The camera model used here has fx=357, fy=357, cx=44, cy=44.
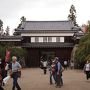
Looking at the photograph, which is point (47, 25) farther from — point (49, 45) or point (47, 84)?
point (47, 84)

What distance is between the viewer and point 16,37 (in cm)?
5847

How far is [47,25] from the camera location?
215 feet

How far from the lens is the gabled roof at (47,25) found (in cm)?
6289

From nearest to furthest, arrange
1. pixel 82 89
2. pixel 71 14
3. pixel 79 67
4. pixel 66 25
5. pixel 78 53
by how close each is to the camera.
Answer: pixel 82 89
pixel 78 53
pixel 79 67
pixel 66 25
pixel 71 14

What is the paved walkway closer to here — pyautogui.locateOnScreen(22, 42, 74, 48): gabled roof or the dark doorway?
pyautogui.locateOnScreen(22, 42, 74, 48): gabled roof

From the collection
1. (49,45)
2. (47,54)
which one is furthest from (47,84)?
(47,54)

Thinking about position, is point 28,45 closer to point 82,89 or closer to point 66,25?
point 66,25

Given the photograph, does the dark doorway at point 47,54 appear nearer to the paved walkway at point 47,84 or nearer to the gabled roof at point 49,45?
the gabled roof at point 49,45

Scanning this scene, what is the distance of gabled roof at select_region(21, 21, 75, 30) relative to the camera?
6289 cm

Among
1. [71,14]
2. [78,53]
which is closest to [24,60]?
[78,53]

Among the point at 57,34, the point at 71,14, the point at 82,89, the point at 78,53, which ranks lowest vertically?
the point at 82,89

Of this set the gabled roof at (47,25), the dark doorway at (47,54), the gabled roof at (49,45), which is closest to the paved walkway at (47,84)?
the gabled roof at (49,45)

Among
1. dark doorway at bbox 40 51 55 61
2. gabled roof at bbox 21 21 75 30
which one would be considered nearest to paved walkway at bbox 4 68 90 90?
dark doorway at bbox 40 51 55 61

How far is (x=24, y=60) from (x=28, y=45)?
8.47ft
